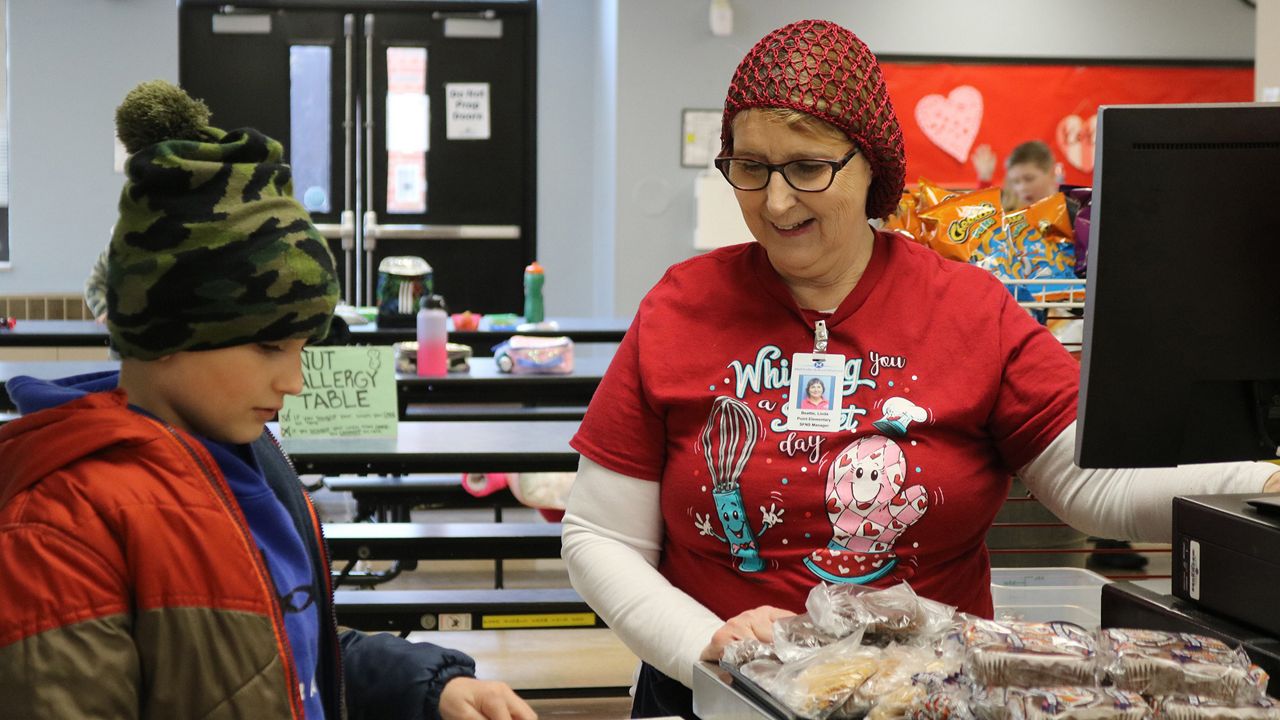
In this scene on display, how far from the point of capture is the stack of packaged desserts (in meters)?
0.90

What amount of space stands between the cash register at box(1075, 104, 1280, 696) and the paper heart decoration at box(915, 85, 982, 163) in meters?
5.29

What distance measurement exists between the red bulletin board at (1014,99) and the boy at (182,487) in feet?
17.8

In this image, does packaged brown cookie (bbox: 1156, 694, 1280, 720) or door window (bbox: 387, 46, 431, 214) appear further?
door window (bbox: 387, 46, 431, 214)

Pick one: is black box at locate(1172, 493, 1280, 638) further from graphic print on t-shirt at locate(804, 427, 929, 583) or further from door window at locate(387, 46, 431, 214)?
door window at locate(387, 46, 431, 214)

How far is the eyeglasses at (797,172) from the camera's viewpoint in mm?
1410

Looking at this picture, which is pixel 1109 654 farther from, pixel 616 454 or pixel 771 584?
pixel 616 454

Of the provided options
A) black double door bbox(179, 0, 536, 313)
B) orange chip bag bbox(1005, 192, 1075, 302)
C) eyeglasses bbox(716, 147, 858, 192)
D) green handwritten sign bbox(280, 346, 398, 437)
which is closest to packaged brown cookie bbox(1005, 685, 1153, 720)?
eyeglasses bbox(716, 147, 858, 192)

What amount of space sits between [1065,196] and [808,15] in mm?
4493

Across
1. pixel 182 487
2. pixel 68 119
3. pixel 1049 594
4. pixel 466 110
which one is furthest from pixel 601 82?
pixel 182 487

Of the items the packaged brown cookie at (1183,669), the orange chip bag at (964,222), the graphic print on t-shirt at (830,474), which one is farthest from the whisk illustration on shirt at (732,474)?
the orange chip bag at (964,222)

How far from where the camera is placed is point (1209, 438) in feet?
3.90

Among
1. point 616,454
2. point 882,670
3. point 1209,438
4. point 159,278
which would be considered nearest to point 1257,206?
point 1209,438

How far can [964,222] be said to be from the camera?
2.03m

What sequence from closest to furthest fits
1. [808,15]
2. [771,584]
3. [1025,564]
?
[771,584], [1025,564], [808,15]
